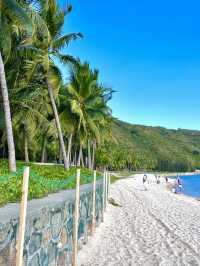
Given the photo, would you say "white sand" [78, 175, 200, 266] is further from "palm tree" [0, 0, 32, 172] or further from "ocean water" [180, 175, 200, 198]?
"ocean water" [180, 175, 200, 198]

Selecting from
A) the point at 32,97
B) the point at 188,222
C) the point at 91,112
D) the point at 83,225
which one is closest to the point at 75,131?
the point at 91,112

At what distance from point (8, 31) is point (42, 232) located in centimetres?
1064

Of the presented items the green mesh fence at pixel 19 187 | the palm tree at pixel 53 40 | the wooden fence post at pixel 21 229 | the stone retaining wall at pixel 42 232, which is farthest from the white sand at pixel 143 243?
the palm tree at pixel 53 40

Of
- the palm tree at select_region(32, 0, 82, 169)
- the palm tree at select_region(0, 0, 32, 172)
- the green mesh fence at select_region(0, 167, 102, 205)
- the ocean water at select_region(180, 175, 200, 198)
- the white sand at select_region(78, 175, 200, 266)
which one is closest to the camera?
the green mesh fence at select_region(0, 167, 102, 205)

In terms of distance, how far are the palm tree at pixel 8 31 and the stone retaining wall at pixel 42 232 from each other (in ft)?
18.4

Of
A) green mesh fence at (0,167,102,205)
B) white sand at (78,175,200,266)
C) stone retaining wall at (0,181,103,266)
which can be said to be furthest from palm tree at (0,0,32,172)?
stone retaining wall at (0,181,103,266)

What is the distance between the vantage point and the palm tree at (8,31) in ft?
40.2

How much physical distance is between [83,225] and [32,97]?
55.6 ft

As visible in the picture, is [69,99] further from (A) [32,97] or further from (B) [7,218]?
(B) [7,218]

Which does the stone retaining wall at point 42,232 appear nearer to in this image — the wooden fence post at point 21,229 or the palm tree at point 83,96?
the wooden fence post at point 21,229

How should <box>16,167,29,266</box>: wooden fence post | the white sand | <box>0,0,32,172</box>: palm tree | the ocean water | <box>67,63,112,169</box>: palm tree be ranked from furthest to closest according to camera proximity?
the ocean water → <box>67,63,112,169</box>: palm tree → <box>0,0,32,172</box>: palm tree → the white sand → <box>16,167,29,266</box>: wooden fence post

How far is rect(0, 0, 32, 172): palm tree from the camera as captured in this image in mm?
12258

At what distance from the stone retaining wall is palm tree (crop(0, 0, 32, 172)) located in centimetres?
561

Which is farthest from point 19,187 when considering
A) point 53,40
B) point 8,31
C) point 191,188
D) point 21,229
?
point 191,188
